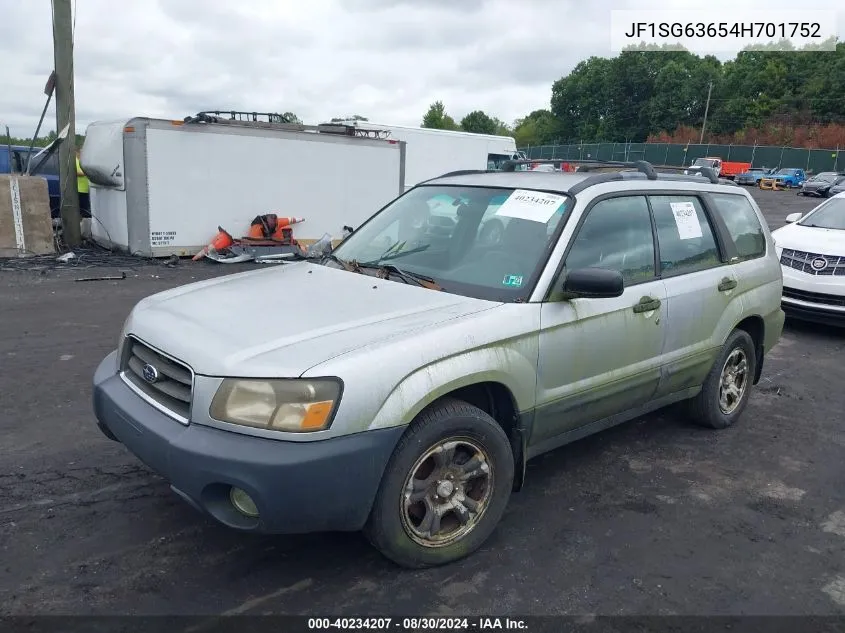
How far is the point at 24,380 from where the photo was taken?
17.6ft

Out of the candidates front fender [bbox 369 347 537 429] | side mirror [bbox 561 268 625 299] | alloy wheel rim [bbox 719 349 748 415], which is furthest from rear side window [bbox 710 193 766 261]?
front fender [bbox 369 347 537 429]

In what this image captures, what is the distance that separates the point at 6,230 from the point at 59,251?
0.94 meters

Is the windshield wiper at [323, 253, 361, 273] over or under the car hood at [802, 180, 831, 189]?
under

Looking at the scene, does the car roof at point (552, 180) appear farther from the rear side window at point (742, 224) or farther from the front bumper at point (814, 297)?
the front bumper at point (814, 297)

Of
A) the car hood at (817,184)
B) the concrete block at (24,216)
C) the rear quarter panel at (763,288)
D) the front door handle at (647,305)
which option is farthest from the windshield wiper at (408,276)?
the car hood at (817,184)

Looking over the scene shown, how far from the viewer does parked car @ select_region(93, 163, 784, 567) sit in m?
2.56

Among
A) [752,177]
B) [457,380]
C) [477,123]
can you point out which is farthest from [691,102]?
[457,380]

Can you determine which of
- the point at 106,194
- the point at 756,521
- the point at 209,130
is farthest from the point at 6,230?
the point at 756,521

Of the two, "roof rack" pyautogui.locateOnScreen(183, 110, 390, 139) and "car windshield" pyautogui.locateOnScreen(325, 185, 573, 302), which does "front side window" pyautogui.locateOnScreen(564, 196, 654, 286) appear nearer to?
"car windshield" pyautogui.locateOnScreen(325, 185, 573, 302)

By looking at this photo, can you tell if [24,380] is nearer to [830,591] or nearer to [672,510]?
[672,510]

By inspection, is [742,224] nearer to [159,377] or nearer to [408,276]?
[408,276]

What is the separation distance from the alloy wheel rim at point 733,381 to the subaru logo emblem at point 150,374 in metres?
3.73

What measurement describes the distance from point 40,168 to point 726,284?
13660 mm

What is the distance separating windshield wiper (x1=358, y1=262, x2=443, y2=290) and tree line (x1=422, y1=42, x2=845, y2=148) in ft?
202
